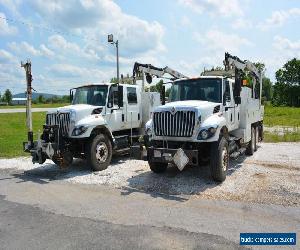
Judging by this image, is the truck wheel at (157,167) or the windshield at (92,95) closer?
the truck wheel at (157,167)

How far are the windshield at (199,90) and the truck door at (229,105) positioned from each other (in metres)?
0.27

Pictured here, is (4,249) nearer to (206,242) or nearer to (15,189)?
(206,242)

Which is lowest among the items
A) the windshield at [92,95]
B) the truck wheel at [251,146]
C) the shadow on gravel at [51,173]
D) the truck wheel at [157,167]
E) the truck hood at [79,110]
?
the shadow on gravel at [51,173]

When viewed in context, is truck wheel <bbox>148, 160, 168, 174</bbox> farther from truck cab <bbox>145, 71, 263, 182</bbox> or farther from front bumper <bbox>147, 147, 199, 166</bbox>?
front bumper <bbox>147, 147, 199, 166</bbox>

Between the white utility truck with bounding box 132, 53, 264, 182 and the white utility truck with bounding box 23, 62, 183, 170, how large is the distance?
1820mm

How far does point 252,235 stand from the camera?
5863 millimetres

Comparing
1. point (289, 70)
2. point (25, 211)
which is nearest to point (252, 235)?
point (25, 211)

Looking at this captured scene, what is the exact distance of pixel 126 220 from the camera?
22.1 feet

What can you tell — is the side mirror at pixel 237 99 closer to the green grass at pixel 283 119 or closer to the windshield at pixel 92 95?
the windshield at pixel 92 95

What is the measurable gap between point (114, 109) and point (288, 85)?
85.8 meters

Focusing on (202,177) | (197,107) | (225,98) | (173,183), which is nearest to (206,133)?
(197,107)

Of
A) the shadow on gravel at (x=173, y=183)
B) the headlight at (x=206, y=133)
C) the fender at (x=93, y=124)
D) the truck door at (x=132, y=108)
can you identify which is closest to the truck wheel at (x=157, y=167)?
the shadow on gravel at (x=173, y=183)

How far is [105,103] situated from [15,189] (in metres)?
3.91

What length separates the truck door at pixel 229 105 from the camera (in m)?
10.4
